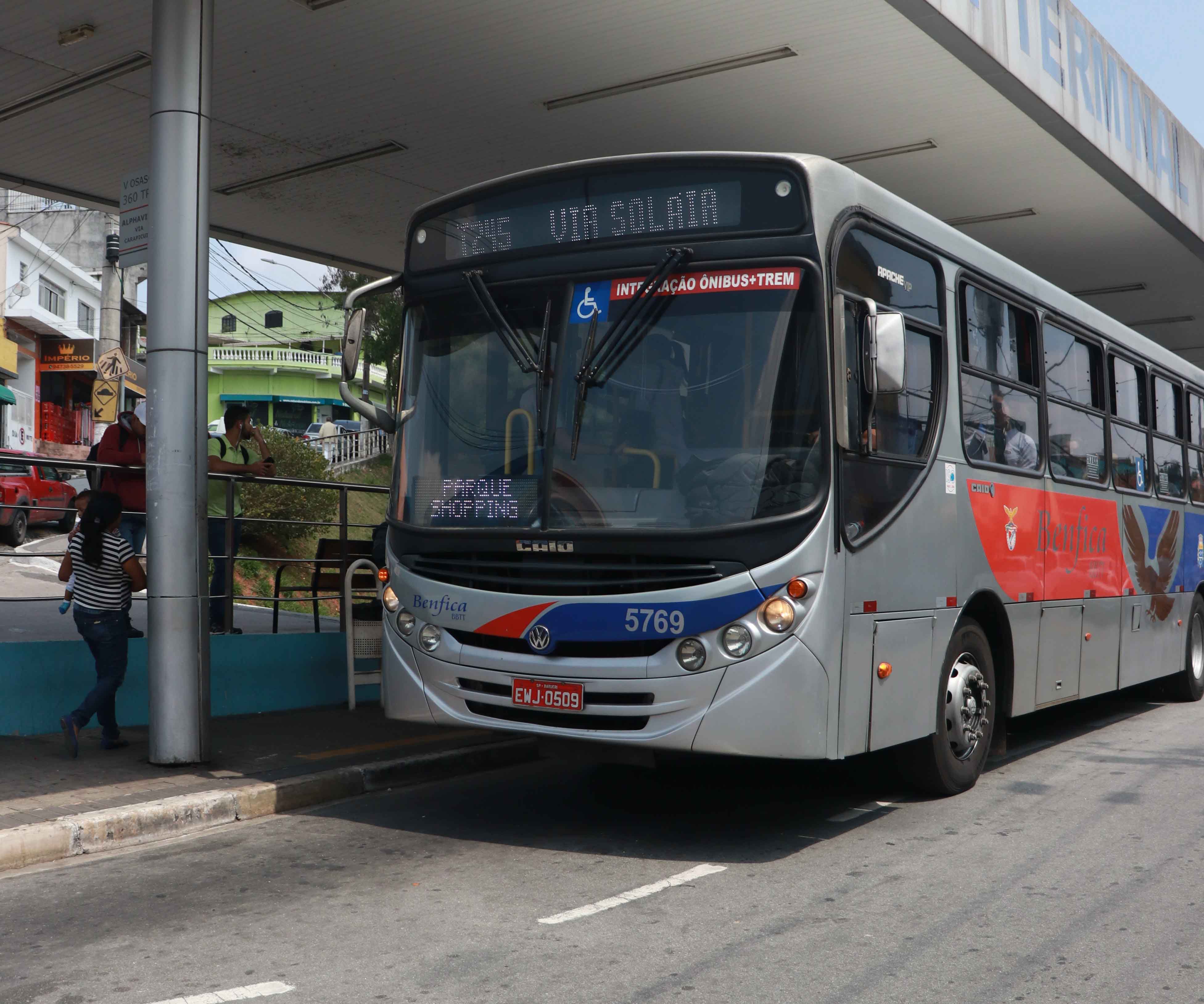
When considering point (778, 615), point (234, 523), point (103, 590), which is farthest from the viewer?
point (234, 523)

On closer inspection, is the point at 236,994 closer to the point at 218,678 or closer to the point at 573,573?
the point at 573,573

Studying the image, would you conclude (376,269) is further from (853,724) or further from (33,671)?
(853,724)

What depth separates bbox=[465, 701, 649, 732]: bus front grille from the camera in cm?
578

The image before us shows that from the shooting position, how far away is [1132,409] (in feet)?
33.6

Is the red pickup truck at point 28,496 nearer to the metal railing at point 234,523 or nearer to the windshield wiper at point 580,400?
the metal railing at point 234,523

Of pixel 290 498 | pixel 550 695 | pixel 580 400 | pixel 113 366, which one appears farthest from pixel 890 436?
pixel 290 498

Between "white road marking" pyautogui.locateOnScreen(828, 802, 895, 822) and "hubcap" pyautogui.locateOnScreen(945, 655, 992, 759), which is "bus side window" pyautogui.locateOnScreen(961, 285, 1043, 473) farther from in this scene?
"white road marking" pyautogui.locateOnScreen(828, 802, 895, 822)

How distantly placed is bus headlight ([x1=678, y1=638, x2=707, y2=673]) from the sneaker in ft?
13.0

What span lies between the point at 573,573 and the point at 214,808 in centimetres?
241

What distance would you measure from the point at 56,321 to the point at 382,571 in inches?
1596

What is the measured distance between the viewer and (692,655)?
5.63 metres

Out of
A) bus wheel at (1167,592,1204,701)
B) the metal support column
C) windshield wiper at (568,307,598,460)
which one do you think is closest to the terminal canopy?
the metal support column

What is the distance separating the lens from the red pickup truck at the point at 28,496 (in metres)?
7.79

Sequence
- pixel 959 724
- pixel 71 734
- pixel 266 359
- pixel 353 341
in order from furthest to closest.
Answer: pixel 266 359
pixel 71 734
pixel 959 724
pixel 353 341
